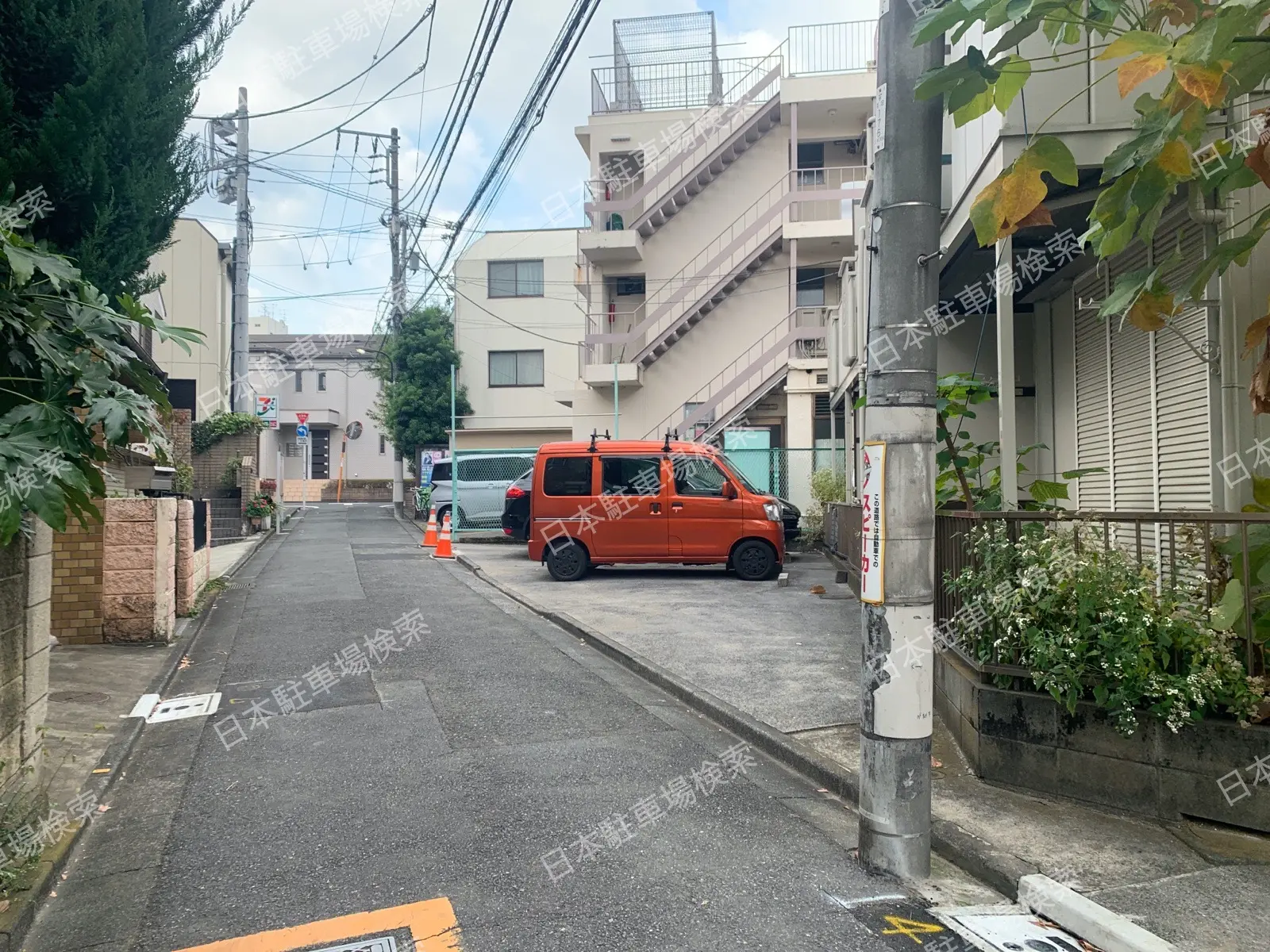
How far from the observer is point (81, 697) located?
656cm

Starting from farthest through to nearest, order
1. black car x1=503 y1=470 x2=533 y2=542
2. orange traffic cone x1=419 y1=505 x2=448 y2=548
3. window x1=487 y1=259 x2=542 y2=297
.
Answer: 1. window x1=487 y1=259 x2=542 y2=297
2. orange traffic cone x1=419 y1=505 x2=448 y2=548
3. black car x1=503 y1=470 x2=533 y2=542

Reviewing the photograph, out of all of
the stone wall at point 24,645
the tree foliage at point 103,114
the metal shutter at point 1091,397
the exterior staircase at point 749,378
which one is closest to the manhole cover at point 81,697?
the stone wall at point 24,645

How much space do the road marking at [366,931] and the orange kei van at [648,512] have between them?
10.1m

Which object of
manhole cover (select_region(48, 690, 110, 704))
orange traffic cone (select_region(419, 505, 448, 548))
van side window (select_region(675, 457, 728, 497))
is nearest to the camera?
manhole cover (select_region(48, 690, 110, 704))

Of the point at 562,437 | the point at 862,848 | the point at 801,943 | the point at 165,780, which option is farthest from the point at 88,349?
the point at 562,437

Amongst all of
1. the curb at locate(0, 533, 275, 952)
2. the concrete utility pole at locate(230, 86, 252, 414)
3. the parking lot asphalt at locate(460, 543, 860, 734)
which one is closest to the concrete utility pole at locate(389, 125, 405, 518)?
the concrete utility pole at locate(230, 86, 252, 414)

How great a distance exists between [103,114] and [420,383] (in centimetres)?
2461

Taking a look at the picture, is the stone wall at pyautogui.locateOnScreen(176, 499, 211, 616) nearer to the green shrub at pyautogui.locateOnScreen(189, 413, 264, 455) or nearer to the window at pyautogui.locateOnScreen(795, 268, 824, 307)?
the green shrub at pyautogui.locateOnScreen(189, 413, 264, 455)

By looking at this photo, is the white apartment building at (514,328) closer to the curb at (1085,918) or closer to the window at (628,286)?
the window at (628,286)

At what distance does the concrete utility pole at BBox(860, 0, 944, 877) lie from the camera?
3.77m

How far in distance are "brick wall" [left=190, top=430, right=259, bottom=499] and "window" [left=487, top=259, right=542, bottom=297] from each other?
11.7 m

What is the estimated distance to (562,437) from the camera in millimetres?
30891

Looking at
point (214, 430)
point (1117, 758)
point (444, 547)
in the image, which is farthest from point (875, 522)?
point (214, 430)

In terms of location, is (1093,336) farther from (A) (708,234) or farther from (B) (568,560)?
(A) (708,234)
